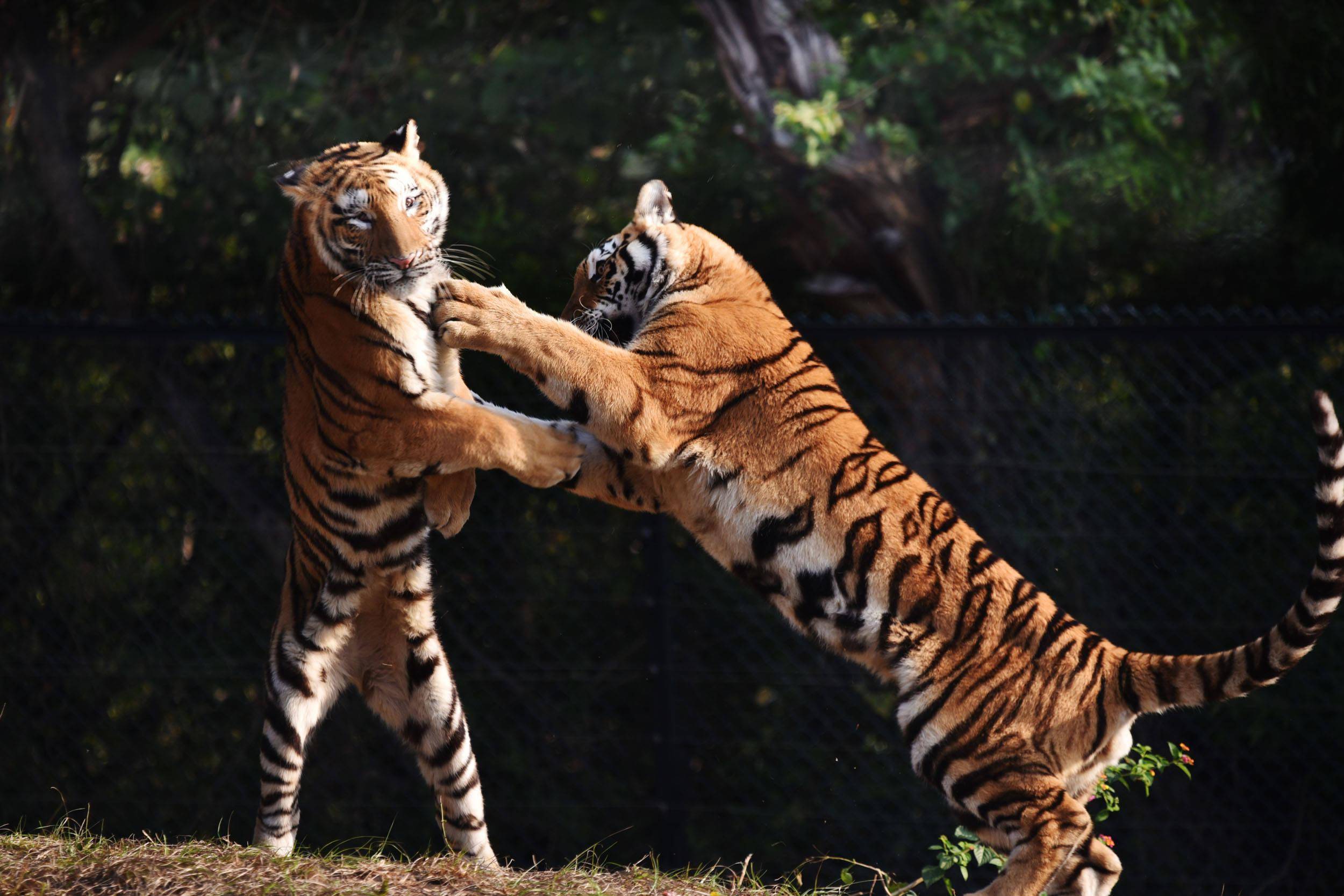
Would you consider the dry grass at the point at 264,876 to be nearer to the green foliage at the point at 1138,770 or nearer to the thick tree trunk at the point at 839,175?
the green foliage at the point at 1138,770

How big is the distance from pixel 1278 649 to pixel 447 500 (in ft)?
5.78

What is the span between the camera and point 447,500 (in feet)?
9.12

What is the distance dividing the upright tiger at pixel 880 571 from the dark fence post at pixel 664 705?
4.91 feet

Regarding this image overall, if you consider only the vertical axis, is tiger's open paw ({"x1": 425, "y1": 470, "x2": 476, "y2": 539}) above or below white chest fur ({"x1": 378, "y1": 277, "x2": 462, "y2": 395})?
below

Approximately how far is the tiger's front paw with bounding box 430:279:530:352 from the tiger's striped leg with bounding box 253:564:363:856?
613 mm

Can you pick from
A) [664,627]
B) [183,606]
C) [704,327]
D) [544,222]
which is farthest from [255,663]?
[704,327]

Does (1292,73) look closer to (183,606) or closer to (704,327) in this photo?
(704,327)

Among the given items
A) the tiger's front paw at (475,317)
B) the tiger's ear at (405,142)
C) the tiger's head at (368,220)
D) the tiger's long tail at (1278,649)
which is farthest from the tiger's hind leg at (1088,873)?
the tiger's ear at (405,142)

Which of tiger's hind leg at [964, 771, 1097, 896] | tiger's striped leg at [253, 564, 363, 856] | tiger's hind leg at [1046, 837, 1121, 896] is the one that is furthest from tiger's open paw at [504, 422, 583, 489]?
tiger's hind leg at [1046, 837, 1121, 896]

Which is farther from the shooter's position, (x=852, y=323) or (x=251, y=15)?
(x=251, y=15)

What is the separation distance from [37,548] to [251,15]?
8.66 feet

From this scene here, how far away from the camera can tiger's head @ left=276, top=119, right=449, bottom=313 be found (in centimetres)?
260

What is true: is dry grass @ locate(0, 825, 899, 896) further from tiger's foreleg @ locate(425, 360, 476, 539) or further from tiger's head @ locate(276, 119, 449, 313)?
tiger's head @ locate(276, 119, 449, 313)

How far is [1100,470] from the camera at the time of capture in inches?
165
